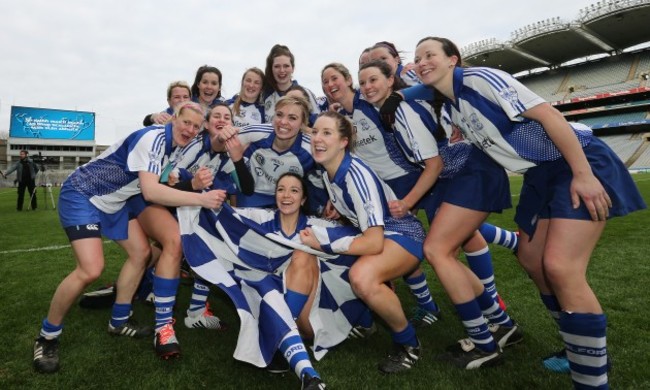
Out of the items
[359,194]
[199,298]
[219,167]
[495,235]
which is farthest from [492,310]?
[219,167]

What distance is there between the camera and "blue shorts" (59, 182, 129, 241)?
2.87 metres

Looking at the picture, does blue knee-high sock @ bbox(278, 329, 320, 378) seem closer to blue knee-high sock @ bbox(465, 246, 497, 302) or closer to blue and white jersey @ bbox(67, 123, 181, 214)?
blue and white jersey @ bbox(67, 123, 181, 214)

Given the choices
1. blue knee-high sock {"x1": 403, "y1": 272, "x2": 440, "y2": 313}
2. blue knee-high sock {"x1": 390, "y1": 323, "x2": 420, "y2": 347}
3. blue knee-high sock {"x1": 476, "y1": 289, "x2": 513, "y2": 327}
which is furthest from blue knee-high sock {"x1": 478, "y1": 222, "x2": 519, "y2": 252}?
blue knee-high sock {"x1": 390, "y1": 323, "x2": 420, "y2": 347}

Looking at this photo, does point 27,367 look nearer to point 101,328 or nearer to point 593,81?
point 101,328

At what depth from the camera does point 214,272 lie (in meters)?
2.96

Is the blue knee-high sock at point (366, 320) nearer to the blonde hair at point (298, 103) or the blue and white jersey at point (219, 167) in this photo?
the blue and white jersey at point (219, 167)

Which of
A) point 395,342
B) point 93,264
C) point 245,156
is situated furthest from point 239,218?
point 395,342

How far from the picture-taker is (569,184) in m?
2.07

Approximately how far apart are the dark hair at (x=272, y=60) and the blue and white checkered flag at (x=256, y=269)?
2.01 metres

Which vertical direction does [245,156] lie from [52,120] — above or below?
above

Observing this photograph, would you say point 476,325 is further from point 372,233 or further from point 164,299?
point 164,299

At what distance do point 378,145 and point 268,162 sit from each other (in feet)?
2.90

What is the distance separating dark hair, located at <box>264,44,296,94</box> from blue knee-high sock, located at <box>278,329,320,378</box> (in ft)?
9.82

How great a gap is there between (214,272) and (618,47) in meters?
50.5
